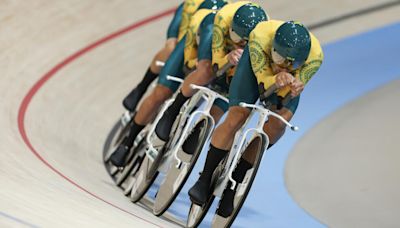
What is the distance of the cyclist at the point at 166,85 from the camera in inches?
240

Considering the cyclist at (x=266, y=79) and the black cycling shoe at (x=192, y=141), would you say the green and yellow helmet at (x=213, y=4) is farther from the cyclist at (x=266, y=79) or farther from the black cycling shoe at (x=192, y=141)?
the cyclist at (x=266, y=79)

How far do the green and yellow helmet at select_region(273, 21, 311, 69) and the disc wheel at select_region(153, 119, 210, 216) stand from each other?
1.01 metres

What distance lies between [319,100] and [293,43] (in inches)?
147

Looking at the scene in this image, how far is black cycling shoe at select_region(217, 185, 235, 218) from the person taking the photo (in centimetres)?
513

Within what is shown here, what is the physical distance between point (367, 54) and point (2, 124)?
14.5 ft

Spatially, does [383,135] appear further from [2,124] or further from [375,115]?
[2,124]

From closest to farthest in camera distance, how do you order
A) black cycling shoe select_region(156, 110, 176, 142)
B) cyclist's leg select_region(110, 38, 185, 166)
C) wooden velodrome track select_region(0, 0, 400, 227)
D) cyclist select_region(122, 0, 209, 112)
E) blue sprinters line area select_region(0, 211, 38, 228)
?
blue sprinters line area select_region(0, 211, 38, 228)
wooden velodrome track select_region(0, 0, 400, 227)
black cycling shoe select_region(156, 110, 176, 142)
cyclist's leg select_region(110, 38, 185, 166)
cyclist select_region(122, 0, 209, 112)

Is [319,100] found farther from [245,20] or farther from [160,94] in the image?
[245,20]

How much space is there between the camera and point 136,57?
9.00 m

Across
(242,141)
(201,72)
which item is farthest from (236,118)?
(201,72)

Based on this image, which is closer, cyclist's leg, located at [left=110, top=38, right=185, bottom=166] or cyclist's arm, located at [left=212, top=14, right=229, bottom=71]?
cyclist's arm, located at [left=212, top=14, right=229, bottom=71]

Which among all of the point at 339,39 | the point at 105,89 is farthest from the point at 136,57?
the point at 339,39

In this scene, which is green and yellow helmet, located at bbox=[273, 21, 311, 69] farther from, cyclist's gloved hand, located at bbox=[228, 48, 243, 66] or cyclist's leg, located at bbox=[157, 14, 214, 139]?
cyclist's leg, located at bbox=[157, 14, 214, 139]

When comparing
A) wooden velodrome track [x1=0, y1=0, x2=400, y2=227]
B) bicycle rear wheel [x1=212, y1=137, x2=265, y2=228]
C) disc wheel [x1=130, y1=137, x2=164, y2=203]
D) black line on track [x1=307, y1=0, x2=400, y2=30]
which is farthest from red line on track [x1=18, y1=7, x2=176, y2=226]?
black line on track [x1=307, y1=0, x2=400, y2=30]
